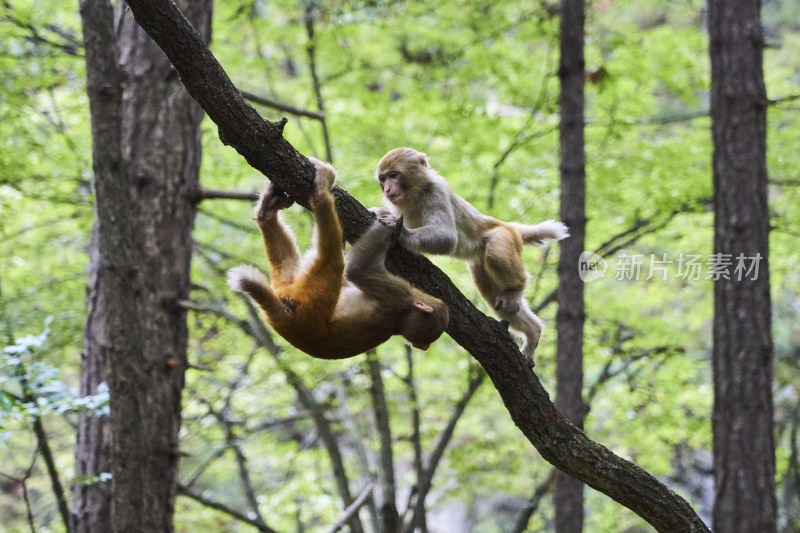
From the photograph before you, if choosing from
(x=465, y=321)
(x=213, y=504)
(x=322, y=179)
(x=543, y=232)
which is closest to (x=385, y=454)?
(x=213, y=504)

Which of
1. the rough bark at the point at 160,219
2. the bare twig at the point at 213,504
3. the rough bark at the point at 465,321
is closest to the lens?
the rough bark at the point at 465,321

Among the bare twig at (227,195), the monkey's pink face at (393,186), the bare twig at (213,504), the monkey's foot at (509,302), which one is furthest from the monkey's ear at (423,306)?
the bare twig at (213,504)

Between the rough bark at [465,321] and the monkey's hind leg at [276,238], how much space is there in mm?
434

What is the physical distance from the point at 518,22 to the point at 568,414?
484cm

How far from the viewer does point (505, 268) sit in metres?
5.03

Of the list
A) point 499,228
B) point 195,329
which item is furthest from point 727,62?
point 195,329

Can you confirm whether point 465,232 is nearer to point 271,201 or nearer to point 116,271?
point 271,201

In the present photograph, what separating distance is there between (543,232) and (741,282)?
2.90m

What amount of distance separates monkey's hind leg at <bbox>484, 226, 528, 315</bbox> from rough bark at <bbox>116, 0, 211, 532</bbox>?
2768 millimetres

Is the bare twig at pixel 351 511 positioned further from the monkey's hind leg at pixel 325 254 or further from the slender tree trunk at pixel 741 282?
the monkey's hind leg at pixel 325 254

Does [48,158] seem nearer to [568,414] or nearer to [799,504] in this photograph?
[568,414]

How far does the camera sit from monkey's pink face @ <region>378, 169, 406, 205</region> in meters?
4.82

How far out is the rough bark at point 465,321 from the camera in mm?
2711

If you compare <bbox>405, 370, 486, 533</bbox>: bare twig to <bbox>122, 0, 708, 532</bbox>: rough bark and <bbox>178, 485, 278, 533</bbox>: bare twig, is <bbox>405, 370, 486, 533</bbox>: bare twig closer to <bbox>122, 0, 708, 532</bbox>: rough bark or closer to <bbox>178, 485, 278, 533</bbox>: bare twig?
<bbox>178, 485, 278, 533</bbox>: bare twig
